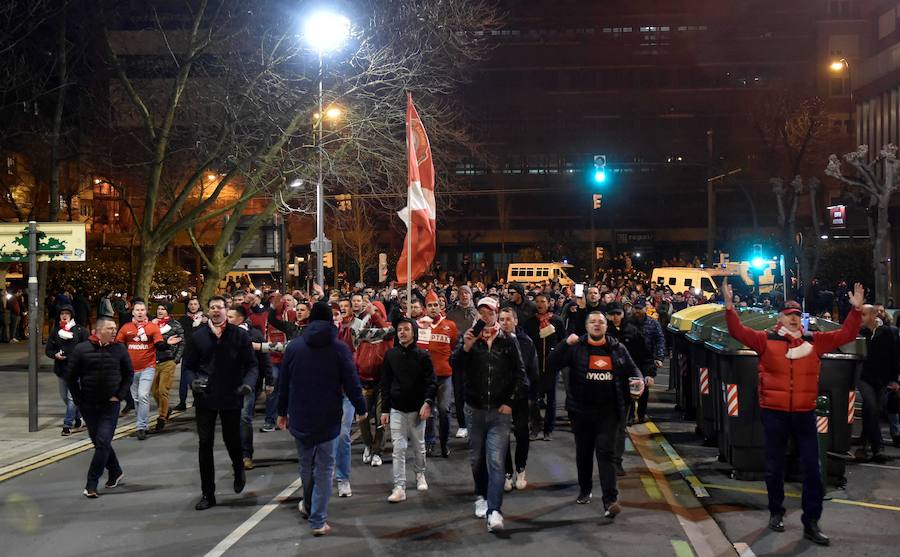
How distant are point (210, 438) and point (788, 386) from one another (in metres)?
4.91

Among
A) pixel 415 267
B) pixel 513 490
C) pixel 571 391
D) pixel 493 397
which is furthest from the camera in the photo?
pixel 415 267

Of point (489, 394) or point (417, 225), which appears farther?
point (417, 225)

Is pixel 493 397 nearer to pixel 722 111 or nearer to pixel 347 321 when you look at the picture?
pixel 347 321

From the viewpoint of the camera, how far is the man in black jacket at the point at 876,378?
10.2m

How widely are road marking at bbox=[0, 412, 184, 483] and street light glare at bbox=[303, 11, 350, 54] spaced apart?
8.61 metres

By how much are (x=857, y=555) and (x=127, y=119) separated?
3404 centimetres

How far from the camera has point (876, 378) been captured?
10.5 metres

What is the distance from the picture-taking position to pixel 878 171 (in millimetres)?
35656

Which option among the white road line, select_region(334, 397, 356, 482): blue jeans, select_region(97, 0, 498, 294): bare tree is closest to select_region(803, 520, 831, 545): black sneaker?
select_region(334, 397, 356, 482): blue jeans

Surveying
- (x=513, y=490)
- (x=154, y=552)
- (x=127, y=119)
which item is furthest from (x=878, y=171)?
(x=154, y=552)

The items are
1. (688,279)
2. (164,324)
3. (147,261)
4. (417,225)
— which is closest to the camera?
(417,225)

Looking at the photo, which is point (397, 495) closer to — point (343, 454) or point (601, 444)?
point (343, 454)

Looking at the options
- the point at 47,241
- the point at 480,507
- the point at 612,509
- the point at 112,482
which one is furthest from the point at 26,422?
the point at 612,509

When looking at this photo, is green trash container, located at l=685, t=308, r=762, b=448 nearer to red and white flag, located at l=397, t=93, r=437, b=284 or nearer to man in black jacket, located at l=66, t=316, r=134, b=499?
red and white flag, located at l=397, t=93, r=437, b=284
